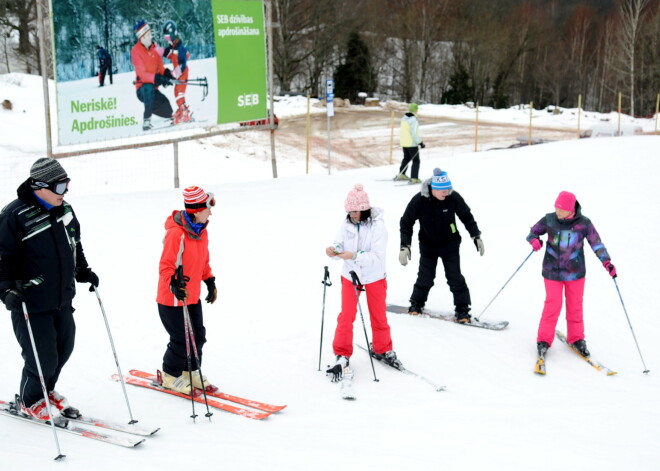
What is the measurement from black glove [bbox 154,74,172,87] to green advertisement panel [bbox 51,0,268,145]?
0.02 m

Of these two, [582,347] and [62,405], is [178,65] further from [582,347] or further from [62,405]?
[62,405]

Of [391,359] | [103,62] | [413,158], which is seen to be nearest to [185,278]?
[391,359]

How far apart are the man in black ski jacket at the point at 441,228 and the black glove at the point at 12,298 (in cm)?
377

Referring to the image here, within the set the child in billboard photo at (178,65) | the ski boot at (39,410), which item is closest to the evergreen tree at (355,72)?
the child in billboard photo at (178,65)

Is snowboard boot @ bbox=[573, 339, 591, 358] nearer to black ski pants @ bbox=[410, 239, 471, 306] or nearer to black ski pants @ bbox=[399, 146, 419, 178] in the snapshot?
black ski pants @ bbox=[410, 239, 471, 306]

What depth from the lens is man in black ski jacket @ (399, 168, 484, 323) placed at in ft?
23.6

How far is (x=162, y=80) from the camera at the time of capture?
1280 cm

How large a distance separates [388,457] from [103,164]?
46.8 feet

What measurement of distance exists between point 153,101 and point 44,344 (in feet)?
28.9

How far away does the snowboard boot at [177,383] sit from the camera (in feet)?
17.8

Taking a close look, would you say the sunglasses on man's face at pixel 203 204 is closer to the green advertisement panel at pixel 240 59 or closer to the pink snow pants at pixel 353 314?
the pink snow pants at pixel 353 314

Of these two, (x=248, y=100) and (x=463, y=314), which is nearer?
(x=463, y=314)

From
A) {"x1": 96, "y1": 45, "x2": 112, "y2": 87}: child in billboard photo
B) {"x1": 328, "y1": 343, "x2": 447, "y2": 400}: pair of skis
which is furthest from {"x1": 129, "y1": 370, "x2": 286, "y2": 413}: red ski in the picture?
{"x1": 96, "y1": 45, "x2": 112, "y2": 87}: child in billboard photo

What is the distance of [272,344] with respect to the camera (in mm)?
6891
